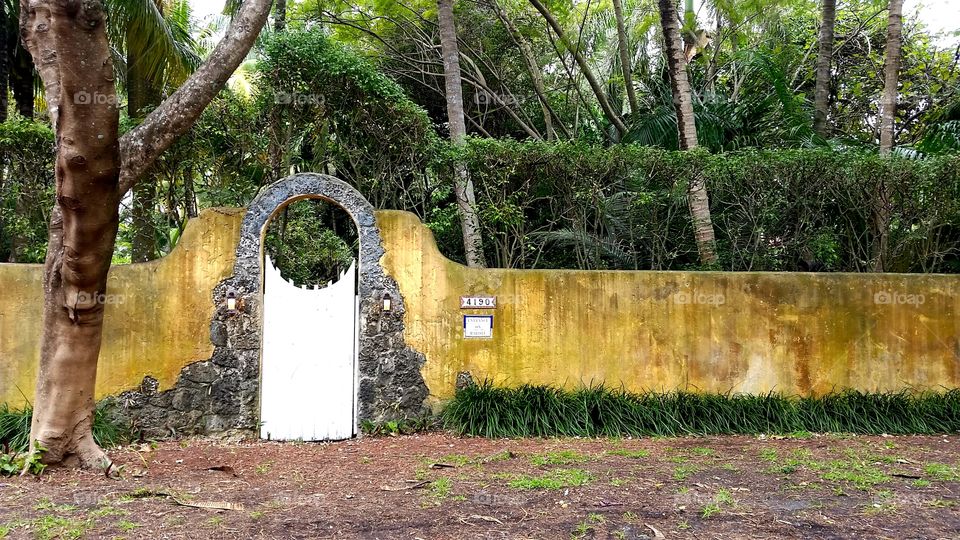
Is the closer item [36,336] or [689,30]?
[36,336]

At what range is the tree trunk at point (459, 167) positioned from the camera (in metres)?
8.02

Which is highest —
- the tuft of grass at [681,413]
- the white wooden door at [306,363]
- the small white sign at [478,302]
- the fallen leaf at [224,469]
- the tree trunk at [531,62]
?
the tree trunk at [531,62]

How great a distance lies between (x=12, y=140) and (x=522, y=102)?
29.4 feet

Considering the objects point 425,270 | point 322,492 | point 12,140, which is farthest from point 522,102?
point 322,492

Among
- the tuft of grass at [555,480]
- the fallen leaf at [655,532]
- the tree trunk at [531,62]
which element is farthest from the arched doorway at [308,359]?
the tree trunk at [531,62]

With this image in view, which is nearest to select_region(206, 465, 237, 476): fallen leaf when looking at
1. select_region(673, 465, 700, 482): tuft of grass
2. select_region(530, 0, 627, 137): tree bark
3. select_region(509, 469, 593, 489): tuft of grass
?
select_region(509, 469, 593, 489): tuft of grass

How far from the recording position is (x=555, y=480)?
17.3ft

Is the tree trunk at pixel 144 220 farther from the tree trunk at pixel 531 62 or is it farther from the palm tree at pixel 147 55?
the tree trunk at pixel 531 62

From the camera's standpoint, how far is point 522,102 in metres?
13.3

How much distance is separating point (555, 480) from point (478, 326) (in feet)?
7.98

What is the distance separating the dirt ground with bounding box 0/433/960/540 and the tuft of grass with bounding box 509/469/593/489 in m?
0.02

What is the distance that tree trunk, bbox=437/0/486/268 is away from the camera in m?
8.02

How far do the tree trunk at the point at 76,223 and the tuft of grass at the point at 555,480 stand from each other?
3.59 meters

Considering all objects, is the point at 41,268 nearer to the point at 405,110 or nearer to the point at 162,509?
the point at 162,509
